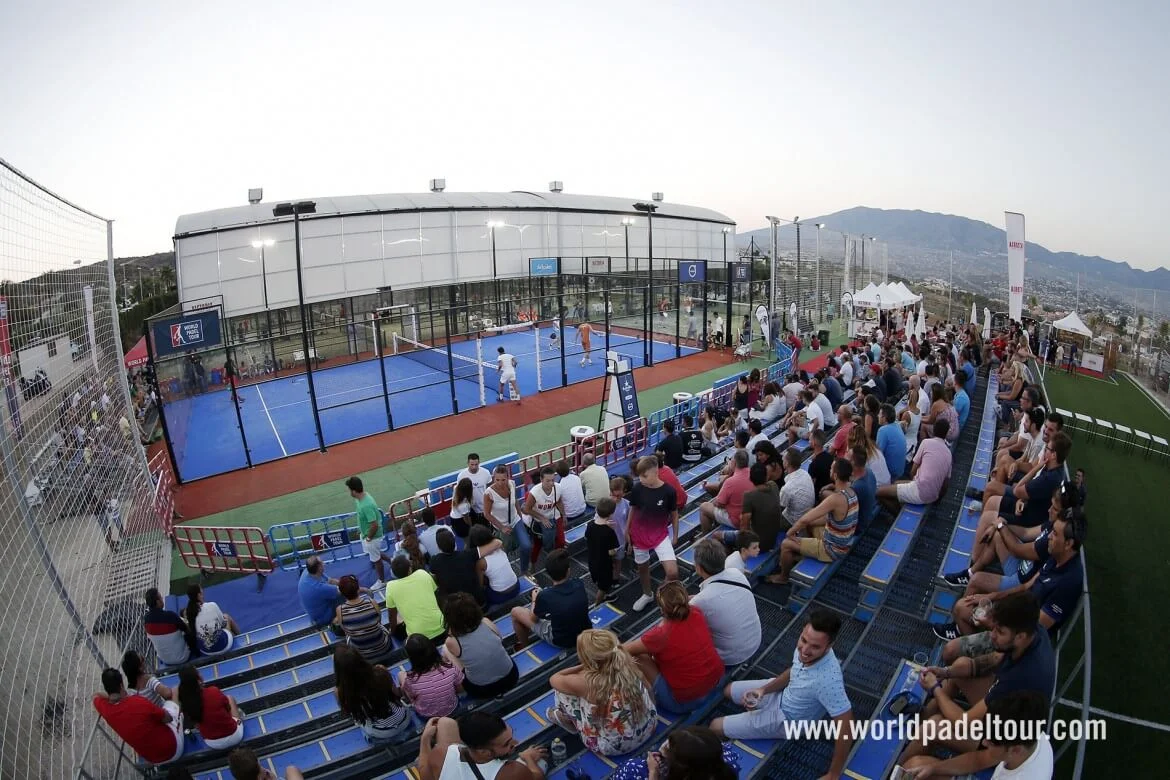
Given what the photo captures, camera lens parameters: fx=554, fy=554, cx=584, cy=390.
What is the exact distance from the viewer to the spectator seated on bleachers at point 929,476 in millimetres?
6641

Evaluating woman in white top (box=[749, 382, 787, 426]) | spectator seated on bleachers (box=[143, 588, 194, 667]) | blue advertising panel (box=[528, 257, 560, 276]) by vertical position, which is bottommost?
spectator seated on bleachers (box=[143, 588, 194, 667])

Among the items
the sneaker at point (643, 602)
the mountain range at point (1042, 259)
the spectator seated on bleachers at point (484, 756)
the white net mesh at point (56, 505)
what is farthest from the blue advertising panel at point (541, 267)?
the spectator seated on bleachers at point (484, 756)

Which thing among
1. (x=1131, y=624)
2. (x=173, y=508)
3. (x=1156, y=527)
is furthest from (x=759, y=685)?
(x=173, y=508)

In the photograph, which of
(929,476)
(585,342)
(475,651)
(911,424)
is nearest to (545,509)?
(475,651)

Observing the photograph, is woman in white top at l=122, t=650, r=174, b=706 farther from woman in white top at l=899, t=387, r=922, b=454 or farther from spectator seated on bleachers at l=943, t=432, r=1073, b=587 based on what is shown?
woman in white top at l=899, t=387, r=922, b=454

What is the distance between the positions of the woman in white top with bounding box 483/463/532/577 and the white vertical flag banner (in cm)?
2362

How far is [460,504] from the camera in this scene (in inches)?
295

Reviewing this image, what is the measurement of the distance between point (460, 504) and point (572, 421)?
30.7 ft

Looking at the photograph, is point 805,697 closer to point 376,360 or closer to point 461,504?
point 461,504

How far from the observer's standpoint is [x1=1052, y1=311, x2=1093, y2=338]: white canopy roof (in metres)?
20.3

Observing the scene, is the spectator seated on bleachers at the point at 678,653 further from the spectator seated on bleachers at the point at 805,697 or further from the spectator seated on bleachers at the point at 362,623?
the spectator seated on bleachers at the point at 362,623

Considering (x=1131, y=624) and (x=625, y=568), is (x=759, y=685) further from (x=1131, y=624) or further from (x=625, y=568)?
(x=1131, y=624)

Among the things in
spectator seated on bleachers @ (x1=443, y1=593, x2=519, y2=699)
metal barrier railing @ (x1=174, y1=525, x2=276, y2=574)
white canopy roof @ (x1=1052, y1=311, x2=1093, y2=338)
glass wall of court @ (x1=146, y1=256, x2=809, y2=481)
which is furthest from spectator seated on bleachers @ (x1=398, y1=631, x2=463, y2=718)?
white canopy roof @ (x1=1052, y1=311, x2=1093, y2=338)

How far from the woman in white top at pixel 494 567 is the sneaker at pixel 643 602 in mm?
1383
